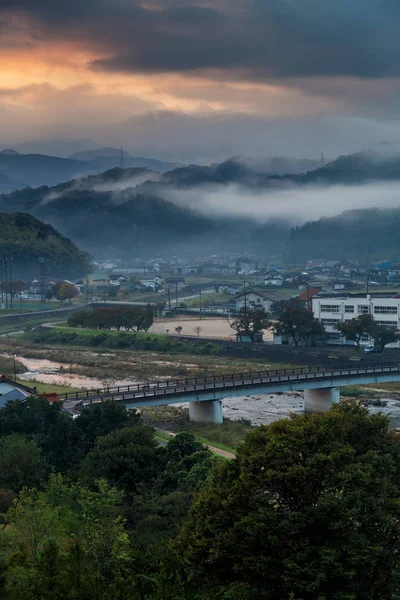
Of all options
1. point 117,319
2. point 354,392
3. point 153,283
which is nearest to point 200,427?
point 354,392

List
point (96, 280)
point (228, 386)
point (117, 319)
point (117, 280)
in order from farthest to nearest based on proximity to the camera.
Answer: point (117, 280)
point (96, 280)
point (117, 319)
point (228, 386)

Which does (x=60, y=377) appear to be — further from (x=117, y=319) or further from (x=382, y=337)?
(x=117, y=319)

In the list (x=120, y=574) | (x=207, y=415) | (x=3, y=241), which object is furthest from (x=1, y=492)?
(x=3, y=241)

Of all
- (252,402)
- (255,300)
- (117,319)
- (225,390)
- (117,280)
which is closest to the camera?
(225,390)

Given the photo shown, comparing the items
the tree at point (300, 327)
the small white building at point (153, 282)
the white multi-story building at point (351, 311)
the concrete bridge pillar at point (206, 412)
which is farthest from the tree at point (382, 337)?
the small white building at point (153, 282)

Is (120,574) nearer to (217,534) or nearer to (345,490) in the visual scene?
(217,534)

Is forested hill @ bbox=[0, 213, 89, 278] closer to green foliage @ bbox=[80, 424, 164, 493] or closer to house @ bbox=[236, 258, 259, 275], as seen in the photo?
house @ bbox=[236, 258, 259, 275]

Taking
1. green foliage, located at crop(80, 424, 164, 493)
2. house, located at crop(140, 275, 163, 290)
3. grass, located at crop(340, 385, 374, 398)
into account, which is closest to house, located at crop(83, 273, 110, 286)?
house, located at crop(140, 275, 163, 290)
